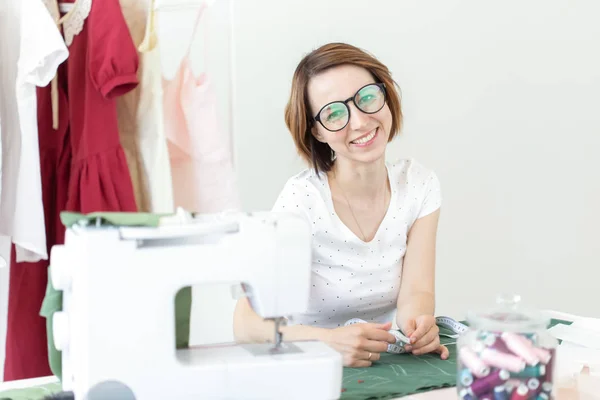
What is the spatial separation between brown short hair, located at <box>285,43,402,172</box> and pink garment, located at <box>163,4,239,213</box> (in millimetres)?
393

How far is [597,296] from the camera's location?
3.74 m

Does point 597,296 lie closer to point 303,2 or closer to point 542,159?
point 542,159

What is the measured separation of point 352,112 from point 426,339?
0.55 meters

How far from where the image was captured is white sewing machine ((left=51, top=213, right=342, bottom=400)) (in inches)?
46.4

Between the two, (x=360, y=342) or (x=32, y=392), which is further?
(x=360, y=342)

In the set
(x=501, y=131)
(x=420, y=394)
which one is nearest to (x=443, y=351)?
(x=420, y=394)

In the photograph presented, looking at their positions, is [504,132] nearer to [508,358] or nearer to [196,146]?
[196,146]

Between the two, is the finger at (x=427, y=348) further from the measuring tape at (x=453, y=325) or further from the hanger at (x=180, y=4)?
the hanger at (x=180, y=4)

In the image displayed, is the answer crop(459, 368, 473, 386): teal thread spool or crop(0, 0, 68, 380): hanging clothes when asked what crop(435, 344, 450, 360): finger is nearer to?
crop(459, 368, 473, 386): teal thread spool

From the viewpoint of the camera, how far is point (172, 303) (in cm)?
122

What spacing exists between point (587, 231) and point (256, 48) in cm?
174

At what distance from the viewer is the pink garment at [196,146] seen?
240cm

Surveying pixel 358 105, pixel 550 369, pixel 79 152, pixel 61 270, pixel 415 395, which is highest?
pixel 358 105

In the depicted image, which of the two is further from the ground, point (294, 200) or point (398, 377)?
point (294, 200)
